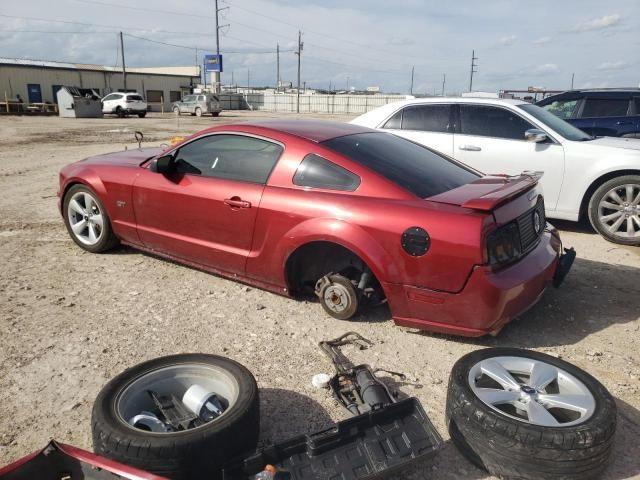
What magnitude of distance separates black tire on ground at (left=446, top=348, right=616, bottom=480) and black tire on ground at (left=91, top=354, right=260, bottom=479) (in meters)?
0.97

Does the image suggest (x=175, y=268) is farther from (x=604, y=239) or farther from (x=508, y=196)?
(x=604, y=239)

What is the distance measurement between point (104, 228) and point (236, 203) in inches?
71.3

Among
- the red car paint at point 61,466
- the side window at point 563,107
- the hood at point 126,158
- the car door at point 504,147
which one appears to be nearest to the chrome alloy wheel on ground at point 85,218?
the hood at point 126,158

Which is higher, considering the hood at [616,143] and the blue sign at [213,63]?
the blue sign at [213,63]

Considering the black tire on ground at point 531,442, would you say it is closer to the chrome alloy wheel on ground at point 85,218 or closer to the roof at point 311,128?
the roof at point 311,128

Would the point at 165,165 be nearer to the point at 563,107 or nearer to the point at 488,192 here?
the point at 488,192

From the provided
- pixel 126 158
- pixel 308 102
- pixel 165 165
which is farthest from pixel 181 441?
pixel 308 102

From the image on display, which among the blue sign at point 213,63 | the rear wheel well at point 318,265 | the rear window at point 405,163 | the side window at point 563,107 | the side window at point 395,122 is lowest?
the rear wheel well at point 318,265

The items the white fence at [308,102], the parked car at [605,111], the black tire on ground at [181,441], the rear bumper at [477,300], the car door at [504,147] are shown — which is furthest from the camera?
the white fence at [308,102]

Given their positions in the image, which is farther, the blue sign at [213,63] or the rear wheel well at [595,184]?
the blue sign at [213,63]

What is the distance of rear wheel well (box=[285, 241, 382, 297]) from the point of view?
3.52 meters

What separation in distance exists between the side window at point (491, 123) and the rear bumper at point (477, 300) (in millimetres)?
3178

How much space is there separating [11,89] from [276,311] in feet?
145

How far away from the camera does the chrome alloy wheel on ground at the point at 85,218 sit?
16.2 ft
